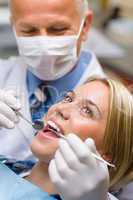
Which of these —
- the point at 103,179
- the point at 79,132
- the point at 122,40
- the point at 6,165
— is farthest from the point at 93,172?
the point at 122,40

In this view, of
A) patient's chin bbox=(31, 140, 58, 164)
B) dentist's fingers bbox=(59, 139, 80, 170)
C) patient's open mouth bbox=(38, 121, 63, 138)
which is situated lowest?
patient's chin bbox=(31, 140, 58, 164)

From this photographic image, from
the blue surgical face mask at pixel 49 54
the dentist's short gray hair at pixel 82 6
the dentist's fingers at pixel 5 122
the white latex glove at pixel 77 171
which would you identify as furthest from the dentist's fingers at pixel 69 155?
the dentist's short gray hair at pixel 82 6

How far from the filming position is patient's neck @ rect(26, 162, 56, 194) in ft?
4.33

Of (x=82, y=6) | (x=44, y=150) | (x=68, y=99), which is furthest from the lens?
(x=82, y=6)

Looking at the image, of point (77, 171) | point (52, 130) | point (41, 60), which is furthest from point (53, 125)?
point (41, 60)

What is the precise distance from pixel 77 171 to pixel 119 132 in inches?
11.9

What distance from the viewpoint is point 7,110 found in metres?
1.29

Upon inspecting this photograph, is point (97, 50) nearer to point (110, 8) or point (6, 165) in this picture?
point (110, 8)

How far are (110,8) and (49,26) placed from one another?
5.82 feet

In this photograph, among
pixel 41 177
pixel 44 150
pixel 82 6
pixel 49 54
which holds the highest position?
pixel 82 6

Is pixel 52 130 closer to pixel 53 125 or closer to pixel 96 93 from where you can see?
pixel 53 125

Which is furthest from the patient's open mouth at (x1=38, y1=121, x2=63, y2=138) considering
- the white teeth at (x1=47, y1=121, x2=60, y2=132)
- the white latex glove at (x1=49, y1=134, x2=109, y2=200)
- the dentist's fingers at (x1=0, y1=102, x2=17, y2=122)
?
the white latex glove at (x1=49, y1=134, x2=109, y2=200)

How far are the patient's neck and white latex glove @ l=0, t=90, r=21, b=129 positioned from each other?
0.50 ft

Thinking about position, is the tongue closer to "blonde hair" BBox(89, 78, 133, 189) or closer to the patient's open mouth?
the patient's open mouth
